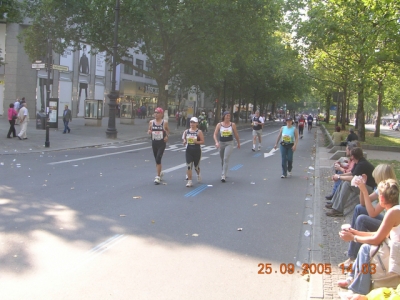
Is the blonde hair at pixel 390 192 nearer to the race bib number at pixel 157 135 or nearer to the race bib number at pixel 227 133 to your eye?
the race bib number at pixel 157 135

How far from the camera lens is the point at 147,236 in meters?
6.55

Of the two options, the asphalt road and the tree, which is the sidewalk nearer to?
the asphalt road

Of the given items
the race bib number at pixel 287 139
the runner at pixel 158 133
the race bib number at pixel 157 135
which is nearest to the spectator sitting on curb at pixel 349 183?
the runner at pixel 158 133

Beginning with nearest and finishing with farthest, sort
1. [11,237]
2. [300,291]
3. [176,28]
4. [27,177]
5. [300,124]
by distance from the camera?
[300,291] → [11,237] → [27,177] → [176,28] → [300,124]

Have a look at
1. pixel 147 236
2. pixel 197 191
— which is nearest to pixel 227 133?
pixel 197 191

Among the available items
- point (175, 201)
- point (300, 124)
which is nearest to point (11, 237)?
point (175, 201)

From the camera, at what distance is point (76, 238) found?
630 centimetres

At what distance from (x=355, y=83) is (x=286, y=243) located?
62.7 feet

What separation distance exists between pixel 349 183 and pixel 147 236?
3588 millimetres

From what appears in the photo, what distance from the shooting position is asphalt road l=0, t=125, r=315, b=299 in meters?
4.80

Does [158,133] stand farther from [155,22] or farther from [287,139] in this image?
[155,22]

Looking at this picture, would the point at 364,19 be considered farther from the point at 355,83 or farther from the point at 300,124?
the point at 300,124

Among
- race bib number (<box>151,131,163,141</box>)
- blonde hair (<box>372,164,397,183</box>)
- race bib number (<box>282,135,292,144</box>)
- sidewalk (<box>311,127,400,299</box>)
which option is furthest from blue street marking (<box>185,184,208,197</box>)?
blonde hair (<box>372,164,397,183</box>)

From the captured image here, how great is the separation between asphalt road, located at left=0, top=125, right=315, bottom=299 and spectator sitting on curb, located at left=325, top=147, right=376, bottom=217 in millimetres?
480
